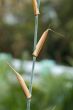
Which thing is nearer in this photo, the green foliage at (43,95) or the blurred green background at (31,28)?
the green foliage at (43,95)

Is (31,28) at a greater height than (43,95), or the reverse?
(43,95)

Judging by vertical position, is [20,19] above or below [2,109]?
below

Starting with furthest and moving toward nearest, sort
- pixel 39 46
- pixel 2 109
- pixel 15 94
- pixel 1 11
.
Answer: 1. pixel 1 11
2. pixel 15 94
3. pixel 2 109
4. pixel 39 46

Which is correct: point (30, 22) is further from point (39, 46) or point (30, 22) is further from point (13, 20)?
point (39, 46)

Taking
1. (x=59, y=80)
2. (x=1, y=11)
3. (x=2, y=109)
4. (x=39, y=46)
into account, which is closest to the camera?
(x=39, y=46)

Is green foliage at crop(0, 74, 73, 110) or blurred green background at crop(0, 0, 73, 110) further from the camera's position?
blurred green background at crop(0, 0, 73, 110)

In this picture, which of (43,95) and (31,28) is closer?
Result: (43,95)

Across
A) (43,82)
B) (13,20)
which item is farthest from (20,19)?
(43,82)

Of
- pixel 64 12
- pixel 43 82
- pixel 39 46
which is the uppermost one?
pixel 39 46

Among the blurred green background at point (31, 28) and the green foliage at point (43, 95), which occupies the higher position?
the green foliage at point (43, 95)

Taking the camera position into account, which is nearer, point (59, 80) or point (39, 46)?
point (39, 46)
